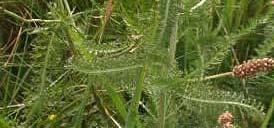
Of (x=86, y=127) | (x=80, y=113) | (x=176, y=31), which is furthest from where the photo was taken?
(x=86, y=127)

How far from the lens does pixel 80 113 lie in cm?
121

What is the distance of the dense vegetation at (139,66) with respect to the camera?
1008mm

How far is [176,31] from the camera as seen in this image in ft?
3.23

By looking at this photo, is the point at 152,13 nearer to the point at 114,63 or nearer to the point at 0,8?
the point at 114,63

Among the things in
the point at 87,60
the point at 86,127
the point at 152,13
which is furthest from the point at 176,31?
the point at 86,127

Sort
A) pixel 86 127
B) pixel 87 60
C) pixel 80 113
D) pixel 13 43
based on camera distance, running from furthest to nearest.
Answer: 1. pixel 13 43
2. pixel 86 127
3. pixel 80 113
4. pixel 87 60

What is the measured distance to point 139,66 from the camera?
1.03m

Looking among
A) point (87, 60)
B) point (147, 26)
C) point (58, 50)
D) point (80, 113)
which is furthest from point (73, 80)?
point (147, 26)

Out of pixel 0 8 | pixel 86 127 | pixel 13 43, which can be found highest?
pixel 0 8

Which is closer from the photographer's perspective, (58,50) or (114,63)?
(114,63)

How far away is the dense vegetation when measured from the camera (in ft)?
3.31

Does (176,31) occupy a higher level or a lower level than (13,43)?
higher

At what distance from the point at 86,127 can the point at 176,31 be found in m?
0.44

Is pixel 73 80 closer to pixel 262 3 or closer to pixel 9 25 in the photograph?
pixel 9 25
